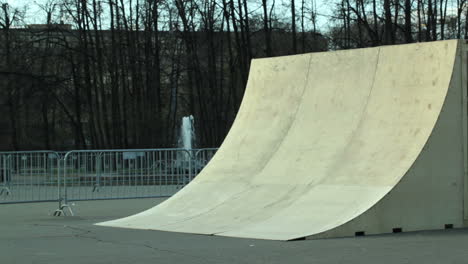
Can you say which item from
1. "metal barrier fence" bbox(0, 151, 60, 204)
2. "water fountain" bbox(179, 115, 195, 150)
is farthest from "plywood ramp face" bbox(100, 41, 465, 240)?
"water fountain" bbox(179, 115, 195, 150)

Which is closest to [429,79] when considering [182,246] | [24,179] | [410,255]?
[410,255]

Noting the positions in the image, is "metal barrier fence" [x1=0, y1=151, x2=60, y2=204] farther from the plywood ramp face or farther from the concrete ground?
the concrete ground

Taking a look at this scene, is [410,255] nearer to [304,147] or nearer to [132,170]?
[304,147]

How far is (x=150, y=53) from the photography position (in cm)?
4325

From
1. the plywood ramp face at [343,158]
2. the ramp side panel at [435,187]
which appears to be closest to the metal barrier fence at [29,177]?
the plywood ramp face at [343,158]

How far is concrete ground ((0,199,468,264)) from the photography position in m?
8.77

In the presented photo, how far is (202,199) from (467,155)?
421 cm

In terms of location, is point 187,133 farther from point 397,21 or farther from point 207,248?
point 207,248

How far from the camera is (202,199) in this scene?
13328 millimetres

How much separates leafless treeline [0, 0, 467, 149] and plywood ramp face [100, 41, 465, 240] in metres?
24.7

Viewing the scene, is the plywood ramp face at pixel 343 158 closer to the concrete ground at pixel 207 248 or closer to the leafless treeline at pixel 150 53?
the concrete ground at pixel 207 248

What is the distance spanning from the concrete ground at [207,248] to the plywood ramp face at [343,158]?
0.50 meters

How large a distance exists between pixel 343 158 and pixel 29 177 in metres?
11.4

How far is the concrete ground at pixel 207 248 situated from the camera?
8.77 m
